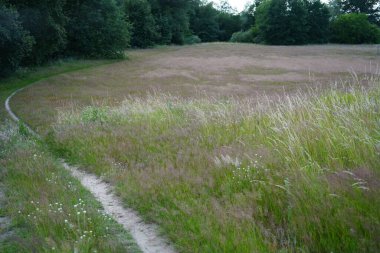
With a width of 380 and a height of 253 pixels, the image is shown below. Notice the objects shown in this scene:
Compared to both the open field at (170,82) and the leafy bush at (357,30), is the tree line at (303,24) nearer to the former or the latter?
the leafy bush at (357,30)

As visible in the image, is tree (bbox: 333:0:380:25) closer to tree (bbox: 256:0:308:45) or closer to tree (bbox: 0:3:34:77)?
tree (bbox: 256:0:308:45)

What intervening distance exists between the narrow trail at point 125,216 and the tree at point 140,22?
6568 centimetres

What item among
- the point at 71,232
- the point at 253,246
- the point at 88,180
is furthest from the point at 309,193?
the point at 88,180

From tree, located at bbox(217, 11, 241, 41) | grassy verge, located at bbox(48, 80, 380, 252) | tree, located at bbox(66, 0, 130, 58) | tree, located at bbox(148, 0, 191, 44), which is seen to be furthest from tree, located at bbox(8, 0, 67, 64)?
tree, located at bbox(217, 11, 241, 41)

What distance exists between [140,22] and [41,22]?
41775mm

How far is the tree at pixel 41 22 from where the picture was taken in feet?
98.3

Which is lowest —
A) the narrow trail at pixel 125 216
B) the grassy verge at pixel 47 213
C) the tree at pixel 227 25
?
the narrow trail at pixel 125 216

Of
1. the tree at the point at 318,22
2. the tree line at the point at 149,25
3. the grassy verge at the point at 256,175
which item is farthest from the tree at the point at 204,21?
the grassy verge at the point at 256,175

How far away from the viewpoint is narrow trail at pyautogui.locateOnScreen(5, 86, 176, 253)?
506 centimetres

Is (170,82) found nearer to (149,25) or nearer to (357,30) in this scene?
(149,25)

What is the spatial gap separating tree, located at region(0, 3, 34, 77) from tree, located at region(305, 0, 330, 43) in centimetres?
7421

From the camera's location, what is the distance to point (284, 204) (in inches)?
A: 205

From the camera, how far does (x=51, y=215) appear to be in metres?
5.59

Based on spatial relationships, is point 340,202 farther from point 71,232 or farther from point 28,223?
point 28,223
